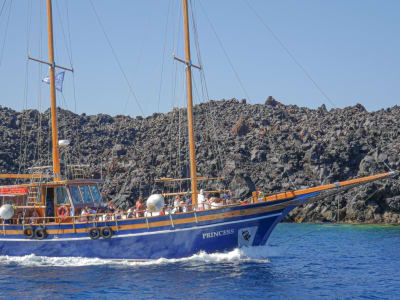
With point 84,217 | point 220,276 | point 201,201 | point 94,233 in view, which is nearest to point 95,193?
point 84,217

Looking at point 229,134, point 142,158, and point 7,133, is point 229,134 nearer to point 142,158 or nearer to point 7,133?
point 142,158

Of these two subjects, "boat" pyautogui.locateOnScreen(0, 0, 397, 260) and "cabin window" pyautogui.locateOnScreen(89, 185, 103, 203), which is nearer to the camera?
"boat" pyautogui.locateOnScreen(0, 0, 397, 260)

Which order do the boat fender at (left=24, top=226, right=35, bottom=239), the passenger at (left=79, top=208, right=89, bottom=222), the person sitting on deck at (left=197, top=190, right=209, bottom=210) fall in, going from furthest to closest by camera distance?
the boat fender at (left=24, top=226, right=35, bottom=239) < the passenger at (left=79, top=208, right=89, bottom=222) < the person sitting on deck at (left=197, top=190, right=209, bottom=210)

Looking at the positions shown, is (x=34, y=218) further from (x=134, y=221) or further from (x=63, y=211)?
(x=134, y=221)

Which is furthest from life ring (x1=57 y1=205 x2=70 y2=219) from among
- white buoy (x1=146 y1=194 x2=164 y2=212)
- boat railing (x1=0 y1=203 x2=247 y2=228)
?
white buoy (x1=146 y1=194 x2=164 y2=212)

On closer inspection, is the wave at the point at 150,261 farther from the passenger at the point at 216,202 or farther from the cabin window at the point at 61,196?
the cabin window at the point at 61,196

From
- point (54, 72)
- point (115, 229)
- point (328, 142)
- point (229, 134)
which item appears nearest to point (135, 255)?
point (115, 229)

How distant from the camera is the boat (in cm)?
2541

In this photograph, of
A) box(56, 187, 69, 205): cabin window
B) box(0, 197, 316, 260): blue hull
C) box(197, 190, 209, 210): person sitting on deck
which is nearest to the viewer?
box(0, 197, 316, 260): blue hull

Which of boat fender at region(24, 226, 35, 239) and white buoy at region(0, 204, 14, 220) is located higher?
white buoy at region(0, 204, 14, 220)

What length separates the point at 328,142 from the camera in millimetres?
69625

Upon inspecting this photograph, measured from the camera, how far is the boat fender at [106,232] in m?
26.8

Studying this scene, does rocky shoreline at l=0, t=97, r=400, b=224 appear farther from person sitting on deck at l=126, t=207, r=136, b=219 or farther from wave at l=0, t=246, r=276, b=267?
wave at l=0, t=246, r=276, b=267

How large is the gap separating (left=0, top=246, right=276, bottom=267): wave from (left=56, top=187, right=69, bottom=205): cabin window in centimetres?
336
